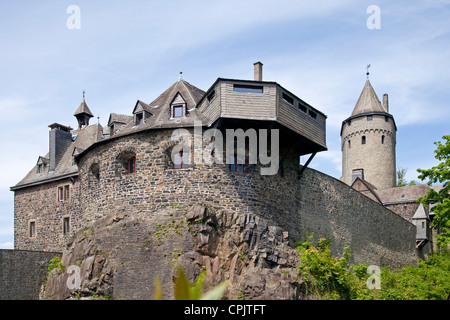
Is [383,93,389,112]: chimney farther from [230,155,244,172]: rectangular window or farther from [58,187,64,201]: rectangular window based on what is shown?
[230,155,244,172]: rectangular window

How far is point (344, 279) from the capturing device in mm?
22328

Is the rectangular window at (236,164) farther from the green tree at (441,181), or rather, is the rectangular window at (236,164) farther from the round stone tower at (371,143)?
the round stone tower at (371,143)

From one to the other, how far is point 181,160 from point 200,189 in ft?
4.65

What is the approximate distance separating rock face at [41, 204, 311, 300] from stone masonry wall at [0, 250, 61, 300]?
116 inches

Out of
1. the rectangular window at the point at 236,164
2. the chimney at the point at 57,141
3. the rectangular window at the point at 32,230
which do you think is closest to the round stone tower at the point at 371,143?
the chimney at the point at 57,141

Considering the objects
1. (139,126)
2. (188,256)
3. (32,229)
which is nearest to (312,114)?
(139,126)

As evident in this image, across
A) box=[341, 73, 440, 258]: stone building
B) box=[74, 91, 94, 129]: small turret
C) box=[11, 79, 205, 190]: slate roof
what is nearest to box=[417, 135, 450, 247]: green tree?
box=[11, 79, 205, 190]: slate roof

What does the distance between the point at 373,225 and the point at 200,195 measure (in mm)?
14151

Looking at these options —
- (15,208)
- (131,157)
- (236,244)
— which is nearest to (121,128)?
(131,157)

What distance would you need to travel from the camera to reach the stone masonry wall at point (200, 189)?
21.5 m

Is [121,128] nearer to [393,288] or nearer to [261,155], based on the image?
[261,155]

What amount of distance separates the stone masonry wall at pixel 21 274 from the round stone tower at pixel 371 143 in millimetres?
34771

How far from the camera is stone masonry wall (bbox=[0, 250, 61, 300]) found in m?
23.6
